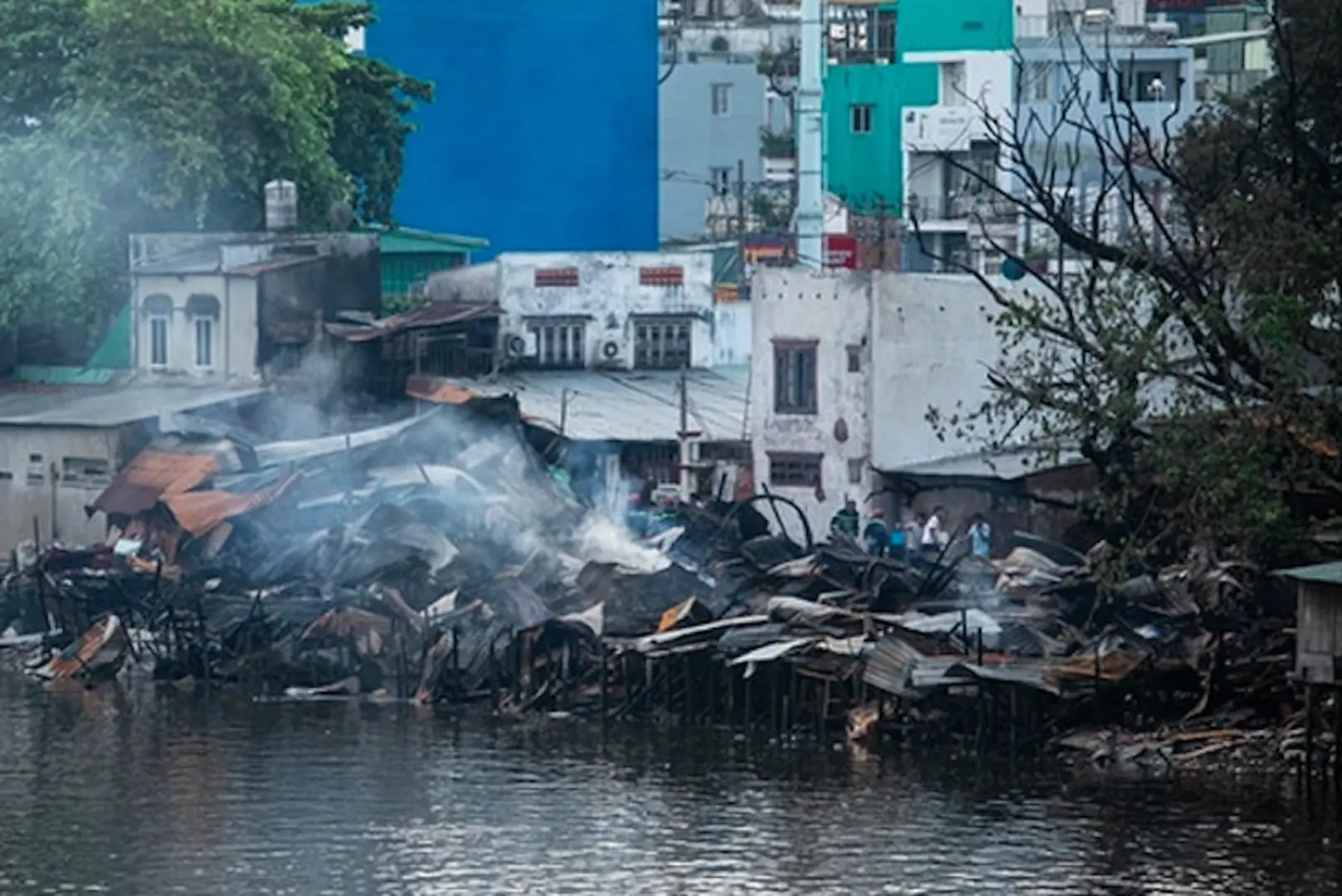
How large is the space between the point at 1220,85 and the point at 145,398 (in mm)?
29068

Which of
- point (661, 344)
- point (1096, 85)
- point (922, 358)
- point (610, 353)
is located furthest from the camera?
point (1096, 85)

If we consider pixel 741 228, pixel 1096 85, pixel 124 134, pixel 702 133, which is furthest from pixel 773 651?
pixel 702 133

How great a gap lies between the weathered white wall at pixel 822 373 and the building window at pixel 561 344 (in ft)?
Answer: 23.2

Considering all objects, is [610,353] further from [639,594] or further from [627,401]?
[639,594]

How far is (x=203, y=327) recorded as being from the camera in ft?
169

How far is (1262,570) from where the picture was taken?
3409cm

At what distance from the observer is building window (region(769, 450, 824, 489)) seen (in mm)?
47031

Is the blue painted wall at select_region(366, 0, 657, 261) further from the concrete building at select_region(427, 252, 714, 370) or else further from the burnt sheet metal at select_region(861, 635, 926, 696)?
the burnt sheet metal at select_region(861, 635, 926, 696)

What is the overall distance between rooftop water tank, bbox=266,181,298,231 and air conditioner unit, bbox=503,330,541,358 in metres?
3.67

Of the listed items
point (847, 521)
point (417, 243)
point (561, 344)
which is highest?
point (417, 243)

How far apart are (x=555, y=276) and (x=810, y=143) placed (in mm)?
6031

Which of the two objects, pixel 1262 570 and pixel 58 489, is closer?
pixel 1262 570

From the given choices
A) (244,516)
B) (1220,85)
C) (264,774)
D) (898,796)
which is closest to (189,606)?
(244,516)

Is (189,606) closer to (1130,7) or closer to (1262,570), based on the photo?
(1262,570)
